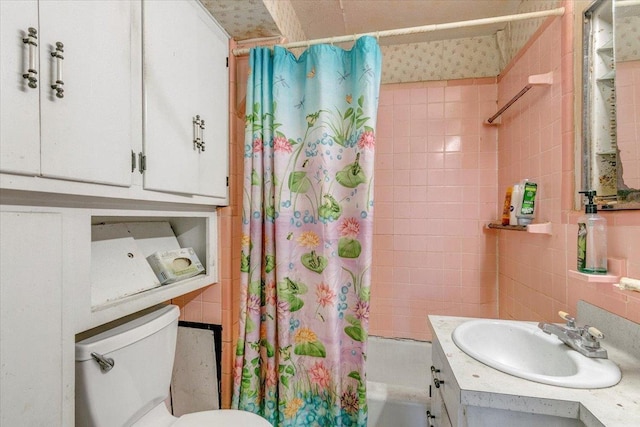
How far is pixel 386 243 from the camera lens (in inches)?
87.8

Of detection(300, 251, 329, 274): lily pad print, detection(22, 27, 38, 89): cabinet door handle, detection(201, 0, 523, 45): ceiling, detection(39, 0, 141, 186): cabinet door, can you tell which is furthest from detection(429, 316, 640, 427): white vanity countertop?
detection(201, 0, 523, 45): ceiling

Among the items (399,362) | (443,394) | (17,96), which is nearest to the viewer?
(17,96)

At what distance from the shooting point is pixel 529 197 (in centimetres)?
149

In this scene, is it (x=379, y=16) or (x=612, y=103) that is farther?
(x=379, y=16)

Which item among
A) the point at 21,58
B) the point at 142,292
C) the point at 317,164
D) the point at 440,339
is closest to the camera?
the point at 21,58

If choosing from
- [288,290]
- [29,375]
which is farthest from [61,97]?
[288,290]

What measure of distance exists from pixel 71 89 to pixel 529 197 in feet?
6.10

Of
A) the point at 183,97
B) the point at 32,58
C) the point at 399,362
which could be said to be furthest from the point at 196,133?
the point at 399,362

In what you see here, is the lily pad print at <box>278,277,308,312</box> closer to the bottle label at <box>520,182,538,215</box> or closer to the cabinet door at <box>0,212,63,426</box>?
the cabinet door at <box>0,212,63,426</box>

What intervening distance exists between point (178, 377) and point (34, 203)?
1266mm

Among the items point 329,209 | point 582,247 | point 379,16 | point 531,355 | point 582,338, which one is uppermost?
point 379,16

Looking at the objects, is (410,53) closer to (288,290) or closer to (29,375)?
(288,290)

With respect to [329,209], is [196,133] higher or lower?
higher

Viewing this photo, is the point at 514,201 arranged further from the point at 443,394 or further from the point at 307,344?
the point at 307,344
